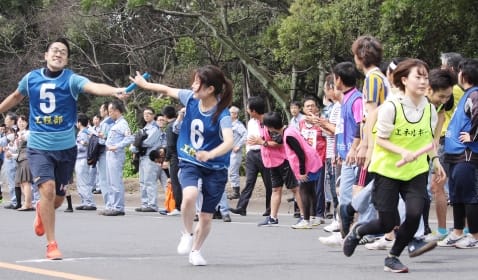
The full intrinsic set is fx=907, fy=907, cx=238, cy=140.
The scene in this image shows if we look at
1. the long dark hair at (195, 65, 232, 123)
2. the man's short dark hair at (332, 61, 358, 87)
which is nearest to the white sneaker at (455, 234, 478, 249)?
the man's short dark hair at (332, 61, 358, 87)

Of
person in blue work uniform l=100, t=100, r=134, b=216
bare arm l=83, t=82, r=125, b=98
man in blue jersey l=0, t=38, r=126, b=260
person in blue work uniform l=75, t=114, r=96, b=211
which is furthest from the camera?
person in blue work uniform l=75, t=114, r=96, b=211

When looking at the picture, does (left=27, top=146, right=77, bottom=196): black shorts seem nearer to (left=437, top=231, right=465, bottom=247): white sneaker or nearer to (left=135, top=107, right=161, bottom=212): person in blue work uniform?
(left=437, top=231, right=465, bottom=247): white sneaker

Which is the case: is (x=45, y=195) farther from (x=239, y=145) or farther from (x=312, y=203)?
(x=239, y=145)

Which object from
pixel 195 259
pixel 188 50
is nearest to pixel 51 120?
pixel 195 259

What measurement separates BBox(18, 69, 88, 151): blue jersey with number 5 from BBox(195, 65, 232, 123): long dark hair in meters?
1.33

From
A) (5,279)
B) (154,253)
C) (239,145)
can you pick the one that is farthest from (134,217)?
(5,279)

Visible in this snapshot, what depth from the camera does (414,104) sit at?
7641 millimetres

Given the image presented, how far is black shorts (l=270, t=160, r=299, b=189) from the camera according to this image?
13.5m

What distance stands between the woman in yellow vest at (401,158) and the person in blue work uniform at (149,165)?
9160mm

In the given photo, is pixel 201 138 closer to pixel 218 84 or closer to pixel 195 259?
pixel 218 84

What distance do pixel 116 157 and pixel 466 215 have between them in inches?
315

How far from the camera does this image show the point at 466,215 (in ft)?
32.0

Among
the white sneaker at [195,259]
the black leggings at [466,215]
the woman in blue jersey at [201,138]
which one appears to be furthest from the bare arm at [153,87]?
the black leggings at [466,215]

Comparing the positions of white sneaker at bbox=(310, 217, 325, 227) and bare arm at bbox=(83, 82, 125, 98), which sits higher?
bare arm at bbox=(83, 82, 125, 98)
